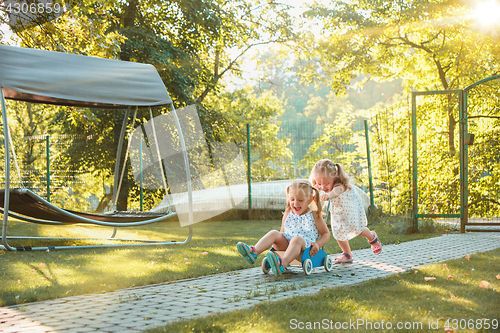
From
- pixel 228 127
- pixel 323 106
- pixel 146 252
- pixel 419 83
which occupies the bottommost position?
pixel 146 252

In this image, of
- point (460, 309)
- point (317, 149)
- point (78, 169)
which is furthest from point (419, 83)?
point (460, 309)

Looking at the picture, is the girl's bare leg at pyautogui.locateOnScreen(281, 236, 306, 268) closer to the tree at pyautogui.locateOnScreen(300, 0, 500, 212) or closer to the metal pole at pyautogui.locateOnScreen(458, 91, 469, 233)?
the metal pole at pyautogui.locateOnScreen(458, 91, 469, 233)

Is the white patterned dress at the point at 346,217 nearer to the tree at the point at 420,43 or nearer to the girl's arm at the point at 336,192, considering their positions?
the girl's arm at the point at 336,192

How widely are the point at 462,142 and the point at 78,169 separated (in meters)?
10.3

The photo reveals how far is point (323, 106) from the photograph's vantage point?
174 ft

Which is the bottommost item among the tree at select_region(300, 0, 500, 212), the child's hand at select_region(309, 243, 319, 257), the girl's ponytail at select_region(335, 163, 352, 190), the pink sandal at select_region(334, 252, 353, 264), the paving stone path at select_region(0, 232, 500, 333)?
the pink sandal at select_region(334, 252, 353, 264)

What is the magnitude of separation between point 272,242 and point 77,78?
2.83 meters

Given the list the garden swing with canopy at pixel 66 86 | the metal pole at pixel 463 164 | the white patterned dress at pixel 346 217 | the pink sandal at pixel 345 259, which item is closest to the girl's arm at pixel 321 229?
the white patterned dress at pixel 346 217

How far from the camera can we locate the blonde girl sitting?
3543mm

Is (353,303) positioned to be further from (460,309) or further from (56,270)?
(56,270)

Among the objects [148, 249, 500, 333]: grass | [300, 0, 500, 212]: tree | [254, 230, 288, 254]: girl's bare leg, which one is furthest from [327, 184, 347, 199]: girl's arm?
[300, 0, 500, 212]: tree

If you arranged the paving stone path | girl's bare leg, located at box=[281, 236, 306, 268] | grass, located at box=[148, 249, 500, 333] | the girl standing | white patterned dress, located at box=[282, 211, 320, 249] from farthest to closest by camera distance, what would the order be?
the girl standing
white patterned dress, located at box=[282, 211, 320, 249]
girl's bare leg, located at box=[281, 236, 306, 268]
the paving stone path
grass, located at box=[148, 249, 500, 333]

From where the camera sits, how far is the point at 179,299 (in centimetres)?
289

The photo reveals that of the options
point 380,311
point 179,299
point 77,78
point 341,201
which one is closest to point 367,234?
point 341,201
